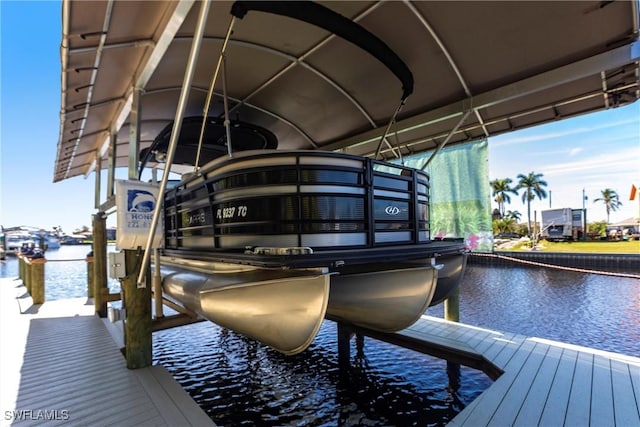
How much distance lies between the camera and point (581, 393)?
9.62ft

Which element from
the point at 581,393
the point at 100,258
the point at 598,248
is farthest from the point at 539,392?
the point at 598,248

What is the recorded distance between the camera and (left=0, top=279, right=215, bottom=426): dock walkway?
259 cm

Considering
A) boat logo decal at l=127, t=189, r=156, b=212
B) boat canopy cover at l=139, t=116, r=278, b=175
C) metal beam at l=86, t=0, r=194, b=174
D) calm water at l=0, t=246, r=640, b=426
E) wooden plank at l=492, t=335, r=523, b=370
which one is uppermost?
metal beam at l=86, t=0, r=194, b=174

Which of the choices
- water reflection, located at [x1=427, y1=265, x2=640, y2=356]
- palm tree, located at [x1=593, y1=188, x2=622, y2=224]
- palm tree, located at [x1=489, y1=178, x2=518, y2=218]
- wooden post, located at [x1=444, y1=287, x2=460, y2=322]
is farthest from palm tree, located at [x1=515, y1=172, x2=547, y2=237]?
wooden post, located at [x1=444, y1=287, x2=460, y2=322]

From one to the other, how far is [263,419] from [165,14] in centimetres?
400

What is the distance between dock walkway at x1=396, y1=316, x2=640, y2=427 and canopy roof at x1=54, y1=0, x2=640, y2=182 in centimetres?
254

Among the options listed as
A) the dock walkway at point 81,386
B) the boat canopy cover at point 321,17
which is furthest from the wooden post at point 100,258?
the boat canopy cover at point 321,17

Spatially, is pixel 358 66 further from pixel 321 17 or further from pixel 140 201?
pixel 140 201

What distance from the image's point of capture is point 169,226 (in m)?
3.86

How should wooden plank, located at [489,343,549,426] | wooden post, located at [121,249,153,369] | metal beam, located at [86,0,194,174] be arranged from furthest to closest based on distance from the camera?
wooden post, located at [121,249,153,369] → wooden plank, located at [489,343,549,426] → metal beam, located at [86,0,194,174]

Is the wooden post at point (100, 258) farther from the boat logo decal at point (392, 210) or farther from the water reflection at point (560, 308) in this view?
the water reflection at point (560, 308)

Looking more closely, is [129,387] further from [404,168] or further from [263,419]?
[404,168]

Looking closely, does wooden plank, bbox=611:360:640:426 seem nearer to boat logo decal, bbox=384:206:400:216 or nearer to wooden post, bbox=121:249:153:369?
boat logo decal, bbox=384:206:400:216

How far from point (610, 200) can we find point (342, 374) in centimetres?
6575
